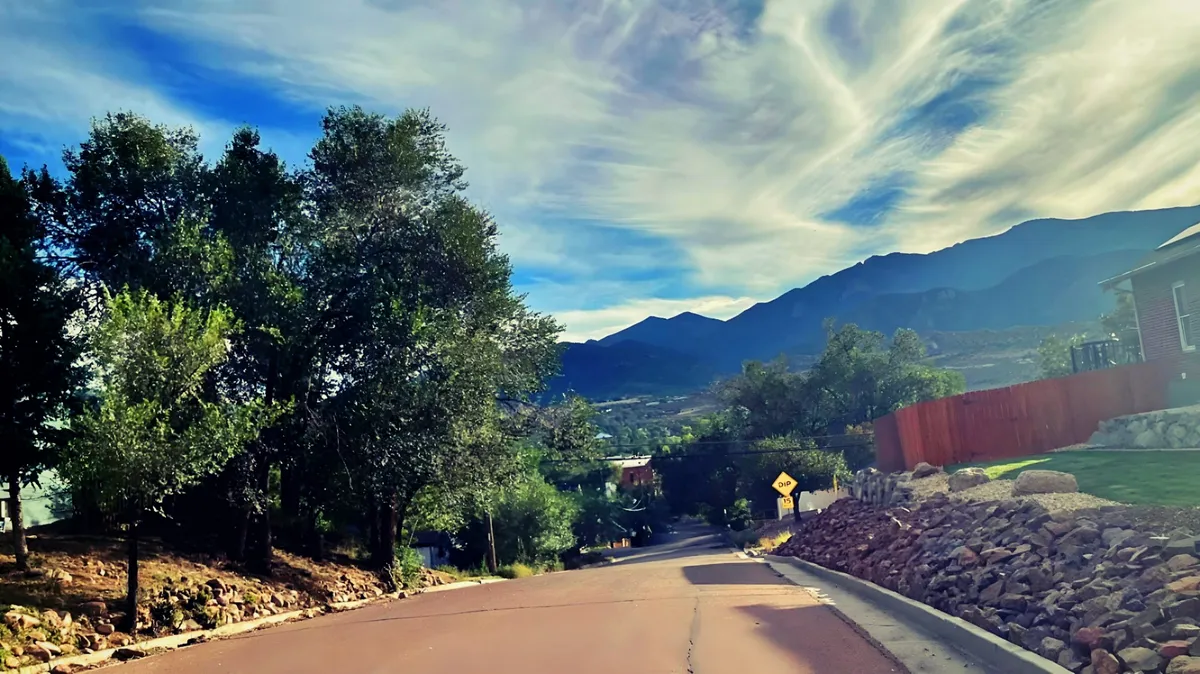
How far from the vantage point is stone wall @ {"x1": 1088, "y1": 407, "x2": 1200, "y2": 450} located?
658 inches

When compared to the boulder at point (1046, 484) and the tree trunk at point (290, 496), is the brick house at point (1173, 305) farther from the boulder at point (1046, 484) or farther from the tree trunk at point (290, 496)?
the tree trunk at point (290, 496)

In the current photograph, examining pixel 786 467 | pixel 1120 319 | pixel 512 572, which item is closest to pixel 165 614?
pixel 512 572

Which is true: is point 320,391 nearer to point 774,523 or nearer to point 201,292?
point 201,292

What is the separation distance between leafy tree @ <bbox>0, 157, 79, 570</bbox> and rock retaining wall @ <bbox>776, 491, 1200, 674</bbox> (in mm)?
13841

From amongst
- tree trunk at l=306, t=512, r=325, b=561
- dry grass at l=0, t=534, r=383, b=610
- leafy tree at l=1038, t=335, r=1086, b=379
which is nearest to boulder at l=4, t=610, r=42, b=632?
dry grass at l=0, t=534, r=383, b=610

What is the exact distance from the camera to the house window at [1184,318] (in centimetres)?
2252

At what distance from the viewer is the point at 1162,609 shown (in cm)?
683

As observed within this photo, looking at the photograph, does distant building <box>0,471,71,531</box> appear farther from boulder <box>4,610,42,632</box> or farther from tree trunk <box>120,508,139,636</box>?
boulder <box>4,610,42,632</box>

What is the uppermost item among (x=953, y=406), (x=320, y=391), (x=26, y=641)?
(x=320, y=391)

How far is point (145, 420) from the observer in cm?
1376

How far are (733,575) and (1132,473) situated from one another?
989cm

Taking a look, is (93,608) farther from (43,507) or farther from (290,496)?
(43,507)

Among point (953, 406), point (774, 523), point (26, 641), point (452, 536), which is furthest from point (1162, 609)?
point (774, 523)

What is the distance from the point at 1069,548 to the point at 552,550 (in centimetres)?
3950
